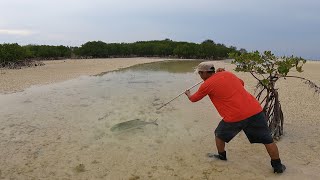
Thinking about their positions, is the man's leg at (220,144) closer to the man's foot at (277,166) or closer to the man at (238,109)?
the man at (238,109)

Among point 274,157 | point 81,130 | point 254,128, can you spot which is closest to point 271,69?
point 254,128

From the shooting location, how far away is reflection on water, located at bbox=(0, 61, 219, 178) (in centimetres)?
674

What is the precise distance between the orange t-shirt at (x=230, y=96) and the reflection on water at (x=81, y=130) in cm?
192

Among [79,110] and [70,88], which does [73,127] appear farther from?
[70,88]

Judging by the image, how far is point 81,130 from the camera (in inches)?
359

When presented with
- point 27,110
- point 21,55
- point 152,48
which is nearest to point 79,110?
point 27,110

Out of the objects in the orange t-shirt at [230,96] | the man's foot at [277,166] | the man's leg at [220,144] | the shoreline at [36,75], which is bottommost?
the shoreline at [36,75]

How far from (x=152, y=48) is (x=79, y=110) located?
54238mm

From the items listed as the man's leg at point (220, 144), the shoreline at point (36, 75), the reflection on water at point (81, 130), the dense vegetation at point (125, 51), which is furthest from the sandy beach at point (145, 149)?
the dense vegetation at point (125, 51)

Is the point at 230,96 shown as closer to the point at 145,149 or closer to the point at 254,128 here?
the point at 254,128

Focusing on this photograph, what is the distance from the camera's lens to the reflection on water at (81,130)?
265 inches

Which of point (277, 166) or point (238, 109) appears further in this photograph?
point (277, 166)

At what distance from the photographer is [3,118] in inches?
409

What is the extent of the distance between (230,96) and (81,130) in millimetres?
4686
